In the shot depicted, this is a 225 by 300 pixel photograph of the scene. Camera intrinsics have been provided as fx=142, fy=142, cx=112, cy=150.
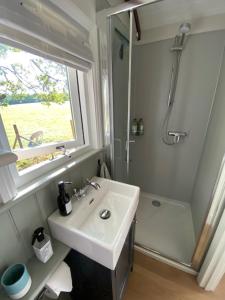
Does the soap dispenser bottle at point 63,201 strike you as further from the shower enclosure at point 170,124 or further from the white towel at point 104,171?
the shower enclosure at point 170,124

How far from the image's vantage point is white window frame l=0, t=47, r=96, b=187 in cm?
78

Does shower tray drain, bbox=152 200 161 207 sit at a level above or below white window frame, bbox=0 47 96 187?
below

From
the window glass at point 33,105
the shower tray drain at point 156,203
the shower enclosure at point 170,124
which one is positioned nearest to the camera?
the window glass at point 33,105

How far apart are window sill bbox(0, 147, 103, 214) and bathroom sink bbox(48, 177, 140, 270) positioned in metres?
0.22

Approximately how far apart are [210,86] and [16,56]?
1790mm

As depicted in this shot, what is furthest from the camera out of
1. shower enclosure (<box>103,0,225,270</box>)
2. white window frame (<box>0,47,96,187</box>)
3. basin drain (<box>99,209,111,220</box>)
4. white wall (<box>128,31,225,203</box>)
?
white wall (<box>128,31,225,203</box>)

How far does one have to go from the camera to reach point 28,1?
59cm

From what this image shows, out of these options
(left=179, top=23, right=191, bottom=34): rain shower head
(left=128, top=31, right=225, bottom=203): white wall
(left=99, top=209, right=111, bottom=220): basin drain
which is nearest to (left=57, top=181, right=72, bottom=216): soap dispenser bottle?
(left=99, top=209, right=111, bottom=220): basin drain

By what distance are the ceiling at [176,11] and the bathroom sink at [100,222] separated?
1.79 meters

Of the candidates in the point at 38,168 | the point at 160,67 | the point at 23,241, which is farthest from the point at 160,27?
the point at 23,241

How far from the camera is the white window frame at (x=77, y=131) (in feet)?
2.56

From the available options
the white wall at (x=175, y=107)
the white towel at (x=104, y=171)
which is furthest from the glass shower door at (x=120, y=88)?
the white wall at (x=175, y=107)

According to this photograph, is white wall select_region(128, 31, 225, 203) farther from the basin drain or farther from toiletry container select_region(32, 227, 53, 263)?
toiletry container select_region(32, 227, 53, 263)

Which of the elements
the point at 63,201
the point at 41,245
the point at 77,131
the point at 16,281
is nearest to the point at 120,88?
the point at 77,131
